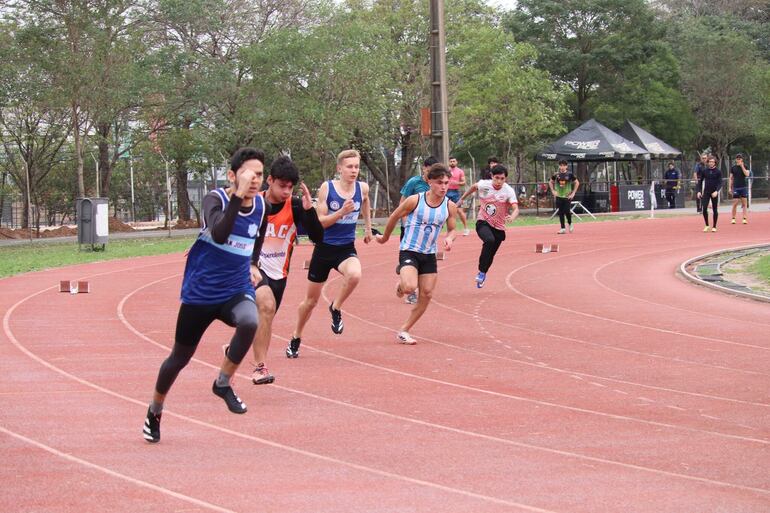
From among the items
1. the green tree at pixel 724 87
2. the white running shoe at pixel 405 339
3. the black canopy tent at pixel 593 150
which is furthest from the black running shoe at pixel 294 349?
the green tree at pixel 724 87

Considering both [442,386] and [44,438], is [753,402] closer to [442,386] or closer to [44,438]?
[442,386]

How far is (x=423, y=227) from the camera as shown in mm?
11070

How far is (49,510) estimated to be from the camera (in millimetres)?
5254

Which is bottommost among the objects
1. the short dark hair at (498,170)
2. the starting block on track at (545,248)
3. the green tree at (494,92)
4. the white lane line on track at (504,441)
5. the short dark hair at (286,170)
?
the white lane line on track at (504,441)

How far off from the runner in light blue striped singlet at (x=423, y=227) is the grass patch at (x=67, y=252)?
10815 mm

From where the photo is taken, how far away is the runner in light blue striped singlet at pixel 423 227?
36.3ft

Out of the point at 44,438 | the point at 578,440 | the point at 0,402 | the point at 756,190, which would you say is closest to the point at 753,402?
the point at 578,440

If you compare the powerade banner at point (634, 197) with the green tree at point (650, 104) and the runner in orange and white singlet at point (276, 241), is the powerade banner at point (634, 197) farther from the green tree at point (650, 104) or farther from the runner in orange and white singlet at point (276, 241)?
the runner in orange and white singlet at point (276, 241)

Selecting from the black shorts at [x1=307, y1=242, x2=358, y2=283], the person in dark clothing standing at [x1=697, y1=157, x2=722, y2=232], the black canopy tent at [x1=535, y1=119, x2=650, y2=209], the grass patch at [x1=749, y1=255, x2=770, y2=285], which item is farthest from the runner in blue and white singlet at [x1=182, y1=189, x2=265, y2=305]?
the black canopy tent at [x1=535, y1=119, x2=650, y2=209]

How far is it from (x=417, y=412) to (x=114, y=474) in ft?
7.51

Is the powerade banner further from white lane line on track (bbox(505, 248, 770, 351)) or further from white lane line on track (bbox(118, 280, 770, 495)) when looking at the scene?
white lane line on track (bbox(118, 280, 770, 495))

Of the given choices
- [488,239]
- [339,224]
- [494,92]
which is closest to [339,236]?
[339,224]

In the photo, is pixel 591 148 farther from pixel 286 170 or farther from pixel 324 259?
pixel 286 170

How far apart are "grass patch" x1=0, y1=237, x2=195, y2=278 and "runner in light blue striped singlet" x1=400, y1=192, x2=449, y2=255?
1082 centimetres
